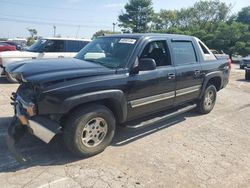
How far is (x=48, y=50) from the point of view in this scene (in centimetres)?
Answer: 1048

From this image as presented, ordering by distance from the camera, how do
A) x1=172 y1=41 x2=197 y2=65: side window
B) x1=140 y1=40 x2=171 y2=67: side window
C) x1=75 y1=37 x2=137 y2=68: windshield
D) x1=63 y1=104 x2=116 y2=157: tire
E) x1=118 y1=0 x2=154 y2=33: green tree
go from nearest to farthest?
x1=63 y1=104 x2=116 y2=157: tire
x1=75 y1=37 x2=137 y2=68: windshield
x1=140 y1=40 x2=171 y2=67: side window
x1=172 y1=41 x2=197 y2=65: side window
x1=118 y1=0 x2=154 y2=33: green tree

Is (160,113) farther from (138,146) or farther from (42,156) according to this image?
(42,156)

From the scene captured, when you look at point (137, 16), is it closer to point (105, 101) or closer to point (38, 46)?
point (38, 46)

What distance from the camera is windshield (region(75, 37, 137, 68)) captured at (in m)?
4.51

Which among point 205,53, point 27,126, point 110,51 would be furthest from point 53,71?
point 205,53

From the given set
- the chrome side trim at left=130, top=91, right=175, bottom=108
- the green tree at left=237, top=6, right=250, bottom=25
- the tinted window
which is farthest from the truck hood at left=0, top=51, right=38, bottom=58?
the green tree at left=237, top=6, right=250, bottom=25

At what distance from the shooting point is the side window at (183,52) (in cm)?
545

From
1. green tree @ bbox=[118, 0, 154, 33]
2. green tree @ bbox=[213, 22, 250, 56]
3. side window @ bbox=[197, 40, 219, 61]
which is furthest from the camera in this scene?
green tree @ bbox=[118, 0, 154, 33]

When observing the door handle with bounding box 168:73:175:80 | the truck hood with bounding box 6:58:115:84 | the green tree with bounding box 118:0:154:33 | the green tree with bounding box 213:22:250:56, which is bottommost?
the door handle with bounding box 168:73:175:80

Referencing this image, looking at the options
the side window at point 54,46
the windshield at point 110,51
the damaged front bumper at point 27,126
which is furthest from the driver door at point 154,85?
the side window at point 54,46

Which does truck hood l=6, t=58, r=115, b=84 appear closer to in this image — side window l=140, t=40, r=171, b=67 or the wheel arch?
the wheel arch

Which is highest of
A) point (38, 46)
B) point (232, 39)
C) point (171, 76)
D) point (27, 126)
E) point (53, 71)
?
point (232, 39)

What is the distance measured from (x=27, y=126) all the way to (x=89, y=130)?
2.87ft

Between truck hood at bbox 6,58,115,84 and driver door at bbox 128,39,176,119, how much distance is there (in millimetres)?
579
